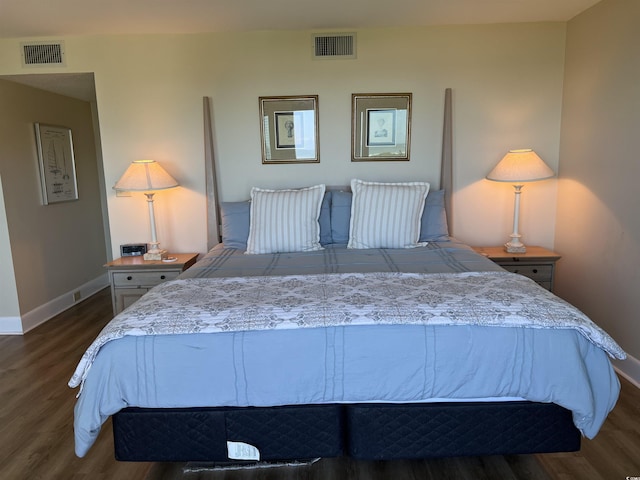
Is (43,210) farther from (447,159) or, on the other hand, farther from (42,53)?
(447,159)

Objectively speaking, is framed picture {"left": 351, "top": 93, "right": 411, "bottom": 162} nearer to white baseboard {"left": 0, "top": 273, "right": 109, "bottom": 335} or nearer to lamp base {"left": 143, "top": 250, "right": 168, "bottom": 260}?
lamp base {"left": 143, "top": 250, "right": 168, "bottom": 260}

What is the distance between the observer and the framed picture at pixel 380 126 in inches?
130

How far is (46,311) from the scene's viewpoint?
3791mm

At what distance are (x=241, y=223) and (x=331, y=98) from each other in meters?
1.22

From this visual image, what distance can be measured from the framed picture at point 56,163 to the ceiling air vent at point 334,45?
2.62 metres

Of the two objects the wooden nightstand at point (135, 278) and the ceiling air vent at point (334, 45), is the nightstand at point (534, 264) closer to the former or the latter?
the ceiling air vent at point (334, 45)

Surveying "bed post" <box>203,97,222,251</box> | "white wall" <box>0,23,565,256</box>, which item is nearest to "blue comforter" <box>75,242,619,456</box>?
"bed post" <box>203,97,222,251</box>

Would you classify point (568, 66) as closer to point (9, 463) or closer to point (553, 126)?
point (553, 126)

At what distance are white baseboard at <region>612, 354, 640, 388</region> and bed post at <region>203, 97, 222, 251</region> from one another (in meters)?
2.91

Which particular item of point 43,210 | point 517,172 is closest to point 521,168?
point 517,172

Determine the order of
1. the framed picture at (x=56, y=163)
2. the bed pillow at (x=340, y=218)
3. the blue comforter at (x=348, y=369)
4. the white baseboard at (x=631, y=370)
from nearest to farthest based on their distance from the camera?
the blue comforter at (x=348, y=369)
the white baseboard at (x=631, y=370)
the bed pillow at (x=340, y=218)
the framed picture at (x=56, y=163)

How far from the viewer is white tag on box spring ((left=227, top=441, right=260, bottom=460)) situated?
165 centimetres

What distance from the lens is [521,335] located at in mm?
1560

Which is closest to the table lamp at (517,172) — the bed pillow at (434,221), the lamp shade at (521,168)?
the lamp shade at (521,168)
